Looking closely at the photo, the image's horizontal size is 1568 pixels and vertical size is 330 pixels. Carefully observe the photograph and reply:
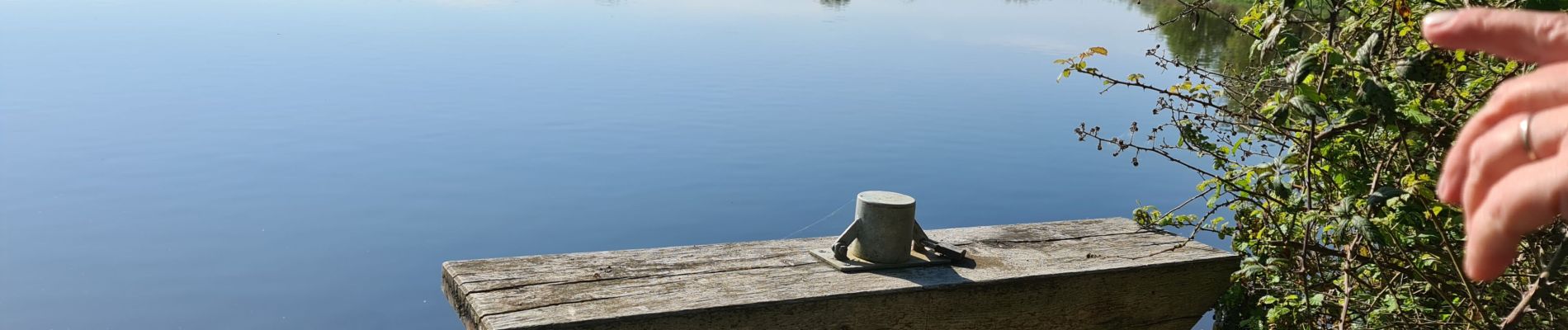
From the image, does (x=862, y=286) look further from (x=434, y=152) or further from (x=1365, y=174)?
(x=434, y=152)

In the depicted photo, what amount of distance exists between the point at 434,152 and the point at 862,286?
24.9ft

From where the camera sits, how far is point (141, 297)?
6711mm

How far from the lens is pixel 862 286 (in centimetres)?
350

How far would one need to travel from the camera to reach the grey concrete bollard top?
372cm

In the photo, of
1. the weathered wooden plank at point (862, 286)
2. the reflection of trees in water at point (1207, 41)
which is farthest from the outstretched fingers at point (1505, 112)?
the reflection of trees in water at point (1207, 41)

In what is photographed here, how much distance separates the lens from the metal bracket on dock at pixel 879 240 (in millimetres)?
3721

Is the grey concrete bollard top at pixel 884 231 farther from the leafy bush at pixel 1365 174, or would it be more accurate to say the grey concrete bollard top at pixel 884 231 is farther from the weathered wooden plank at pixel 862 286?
the leafy bush at pixel 1365 174

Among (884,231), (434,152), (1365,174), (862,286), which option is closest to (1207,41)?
(434,152)

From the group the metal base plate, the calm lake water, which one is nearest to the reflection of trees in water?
the calm lake water

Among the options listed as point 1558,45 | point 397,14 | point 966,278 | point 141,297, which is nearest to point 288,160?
point 141,297

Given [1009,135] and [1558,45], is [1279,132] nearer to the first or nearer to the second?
[1558,45]

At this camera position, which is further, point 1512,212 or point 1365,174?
point 1365,174

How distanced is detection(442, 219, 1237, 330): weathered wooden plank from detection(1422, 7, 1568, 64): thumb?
7.95ft

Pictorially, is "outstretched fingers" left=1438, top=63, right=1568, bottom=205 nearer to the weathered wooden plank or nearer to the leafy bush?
the leafy bush
